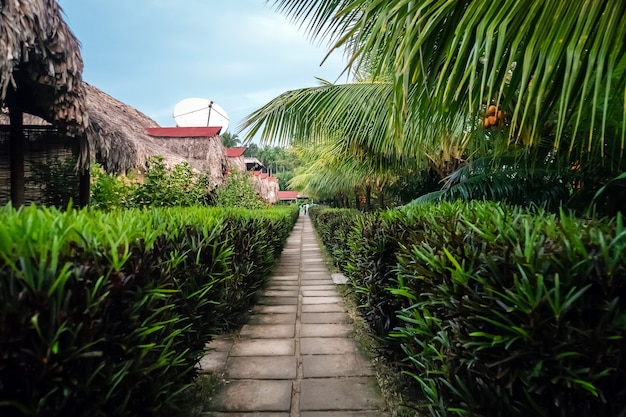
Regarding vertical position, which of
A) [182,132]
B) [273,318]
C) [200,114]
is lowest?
[273,318]

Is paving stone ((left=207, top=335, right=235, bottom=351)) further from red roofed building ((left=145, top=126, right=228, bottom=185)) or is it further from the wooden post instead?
red roofed building ((left=145, top=126, right=228, bottom=185))

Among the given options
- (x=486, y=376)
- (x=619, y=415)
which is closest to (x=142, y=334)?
(x=486, y=376)

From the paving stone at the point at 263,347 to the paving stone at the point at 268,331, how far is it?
0.11 m

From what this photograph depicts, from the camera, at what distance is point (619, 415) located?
3.67ft

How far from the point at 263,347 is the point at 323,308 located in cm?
138

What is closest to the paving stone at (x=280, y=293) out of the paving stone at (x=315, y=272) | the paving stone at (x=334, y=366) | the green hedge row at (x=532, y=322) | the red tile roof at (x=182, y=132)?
the paving stone at (x=315, y=272)

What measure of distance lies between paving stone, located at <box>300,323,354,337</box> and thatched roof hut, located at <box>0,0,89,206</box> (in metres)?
3.61

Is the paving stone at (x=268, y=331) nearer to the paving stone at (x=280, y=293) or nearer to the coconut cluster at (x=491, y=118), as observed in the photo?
the paving stone at (x=280, y=293)

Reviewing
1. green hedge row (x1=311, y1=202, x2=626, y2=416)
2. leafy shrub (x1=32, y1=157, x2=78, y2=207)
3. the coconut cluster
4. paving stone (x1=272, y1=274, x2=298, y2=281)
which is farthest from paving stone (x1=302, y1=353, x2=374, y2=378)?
leafy shrub (x1=32, y1=157, x2=78, y2=207)

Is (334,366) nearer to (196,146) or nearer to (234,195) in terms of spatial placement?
(234,195)

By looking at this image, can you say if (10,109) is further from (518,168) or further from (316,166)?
(316,166)

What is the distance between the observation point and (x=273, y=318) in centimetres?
410

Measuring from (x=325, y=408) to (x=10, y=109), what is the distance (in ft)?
19.8

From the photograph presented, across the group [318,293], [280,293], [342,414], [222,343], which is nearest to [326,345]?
[222,343]
